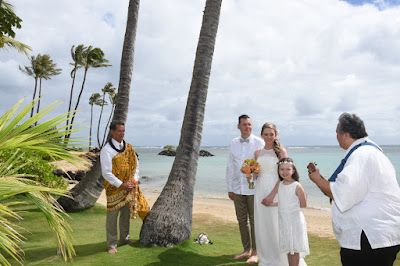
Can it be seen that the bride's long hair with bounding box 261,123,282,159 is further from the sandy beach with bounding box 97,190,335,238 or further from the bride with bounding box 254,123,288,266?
the sandy beach with bounding box 97,190,335,238

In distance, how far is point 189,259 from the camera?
5.96 m

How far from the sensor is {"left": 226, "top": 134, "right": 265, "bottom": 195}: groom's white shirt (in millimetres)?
6035

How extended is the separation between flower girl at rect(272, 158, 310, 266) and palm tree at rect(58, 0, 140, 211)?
255 inches

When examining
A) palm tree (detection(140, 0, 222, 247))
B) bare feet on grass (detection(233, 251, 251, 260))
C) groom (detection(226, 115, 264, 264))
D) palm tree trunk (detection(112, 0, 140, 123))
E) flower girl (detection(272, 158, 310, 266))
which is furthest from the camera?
palm tree trunk (detection(112, 0, 140, 123))

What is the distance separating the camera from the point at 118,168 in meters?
6.19

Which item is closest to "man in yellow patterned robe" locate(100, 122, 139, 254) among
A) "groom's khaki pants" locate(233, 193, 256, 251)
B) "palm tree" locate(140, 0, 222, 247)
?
"palm tree" locate(140, 0, 222, 247)

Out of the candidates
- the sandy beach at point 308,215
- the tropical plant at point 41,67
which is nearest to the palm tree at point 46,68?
the tropical plant at point 41,67

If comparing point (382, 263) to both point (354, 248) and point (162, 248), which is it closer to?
point (354, 248)

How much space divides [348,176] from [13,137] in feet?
10.0

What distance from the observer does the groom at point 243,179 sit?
6.02 m

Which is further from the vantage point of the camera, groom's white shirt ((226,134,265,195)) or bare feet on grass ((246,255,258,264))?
groom's white shirt ((226,134,265,195))

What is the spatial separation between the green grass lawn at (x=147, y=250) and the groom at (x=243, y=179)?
417mm

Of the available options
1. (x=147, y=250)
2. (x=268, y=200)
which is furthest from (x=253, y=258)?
(x=147, y=250)

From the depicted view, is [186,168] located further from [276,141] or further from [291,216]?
[291,216]
